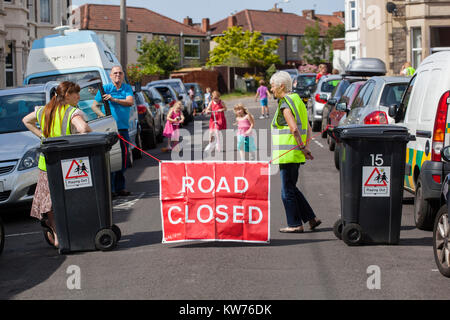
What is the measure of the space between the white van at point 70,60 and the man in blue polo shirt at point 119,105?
16.6 ft

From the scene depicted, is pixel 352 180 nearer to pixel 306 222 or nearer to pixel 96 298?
pixel 306 222

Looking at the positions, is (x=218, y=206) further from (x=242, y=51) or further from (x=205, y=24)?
(x=205, y=24)

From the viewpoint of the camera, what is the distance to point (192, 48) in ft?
283

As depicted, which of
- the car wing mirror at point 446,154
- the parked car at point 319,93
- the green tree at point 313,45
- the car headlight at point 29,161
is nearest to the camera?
the car wing mirror at point 446,154

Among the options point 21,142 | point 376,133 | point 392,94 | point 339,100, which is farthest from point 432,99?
point 339,100

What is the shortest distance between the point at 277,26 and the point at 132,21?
23.6m

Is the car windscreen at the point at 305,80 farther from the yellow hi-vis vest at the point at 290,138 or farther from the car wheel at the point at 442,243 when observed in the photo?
the car wheel at the point at 442,243

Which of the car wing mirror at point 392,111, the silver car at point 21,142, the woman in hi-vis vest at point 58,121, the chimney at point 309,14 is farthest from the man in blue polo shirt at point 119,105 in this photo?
the chimney at point 309,14

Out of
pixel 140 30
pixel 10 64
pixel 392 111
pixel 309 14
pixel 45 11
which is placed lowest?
pixel 392 111

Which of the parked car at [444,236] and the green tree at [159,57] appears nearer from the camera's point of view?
the parked car at [444,236]

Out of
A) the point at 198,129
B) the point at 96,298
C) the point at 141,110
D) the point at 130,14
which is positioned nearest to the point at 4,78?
the point at 198,129

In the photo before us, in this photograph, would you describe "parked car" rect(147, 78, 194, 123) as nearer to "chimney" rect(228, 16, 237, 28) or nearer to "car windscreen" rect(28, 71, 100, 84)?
"car windscreen" rect(28, 71, 100, 84)

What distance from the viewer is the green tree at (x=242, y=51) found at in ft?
236

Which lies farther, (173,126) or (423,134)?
(173,126)
